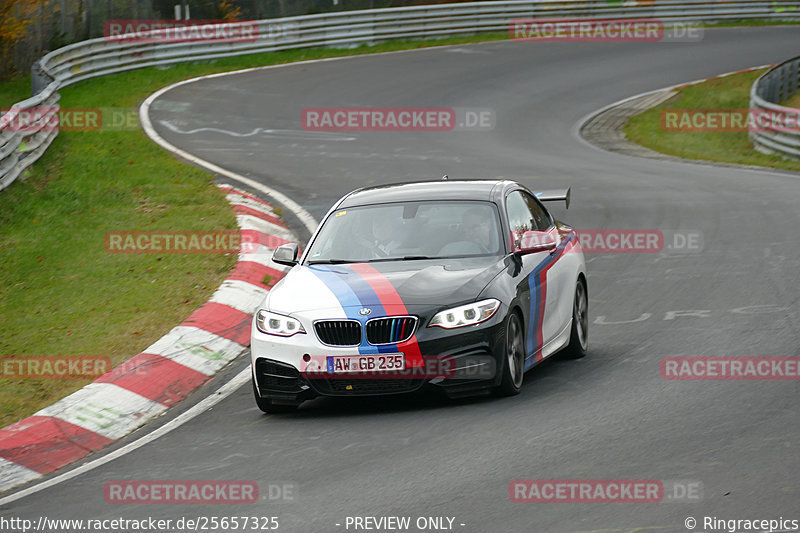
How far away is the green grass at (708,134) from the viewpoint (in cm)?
2386

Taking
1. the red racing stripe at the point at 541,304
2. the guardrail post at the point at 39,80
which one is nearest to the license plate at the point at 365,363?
the red racing stripe at the point at 541,304

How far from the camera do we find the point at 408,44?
129 feet

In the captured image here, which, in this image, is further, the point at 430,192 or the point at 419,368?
the point at 430,192

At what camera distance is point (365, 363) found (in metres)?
8.15

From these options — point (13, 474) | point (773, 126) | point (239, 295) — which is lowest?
point (773, 126)

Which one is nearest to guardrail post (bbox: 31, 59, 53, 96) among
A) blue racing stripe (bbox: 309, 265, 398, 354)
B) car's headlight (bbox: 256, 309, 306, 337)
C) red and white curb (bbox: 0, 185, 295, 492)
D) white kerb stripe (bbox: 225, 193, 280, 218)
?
white kerb stripe (bbox: 225, 193, 280, 218)

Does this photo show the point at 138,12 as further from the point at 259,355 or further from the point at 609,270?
the point at 259,355

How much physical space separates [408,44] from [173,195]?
2293 centimetres

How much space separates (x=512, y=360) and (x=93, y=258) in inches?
286

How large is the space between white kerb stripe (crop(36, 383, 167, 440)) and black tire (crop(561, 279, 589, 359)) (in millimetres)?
3275

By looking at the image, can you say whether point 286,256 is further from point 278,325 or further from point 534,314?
point 534,314

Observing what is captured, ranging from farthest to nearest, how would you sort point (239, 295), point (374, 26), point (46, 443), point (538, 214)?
1. point (374, 26)
2. point (239, 295)
3. point (538, 214)
4. point (46, 443)

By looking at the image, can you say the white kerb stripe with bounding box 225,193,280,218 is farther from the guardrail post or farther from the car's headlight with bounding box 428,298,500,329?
the guardrail post

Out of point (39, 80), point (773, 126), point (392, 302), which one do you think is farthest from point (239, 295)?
point (39, 80)
